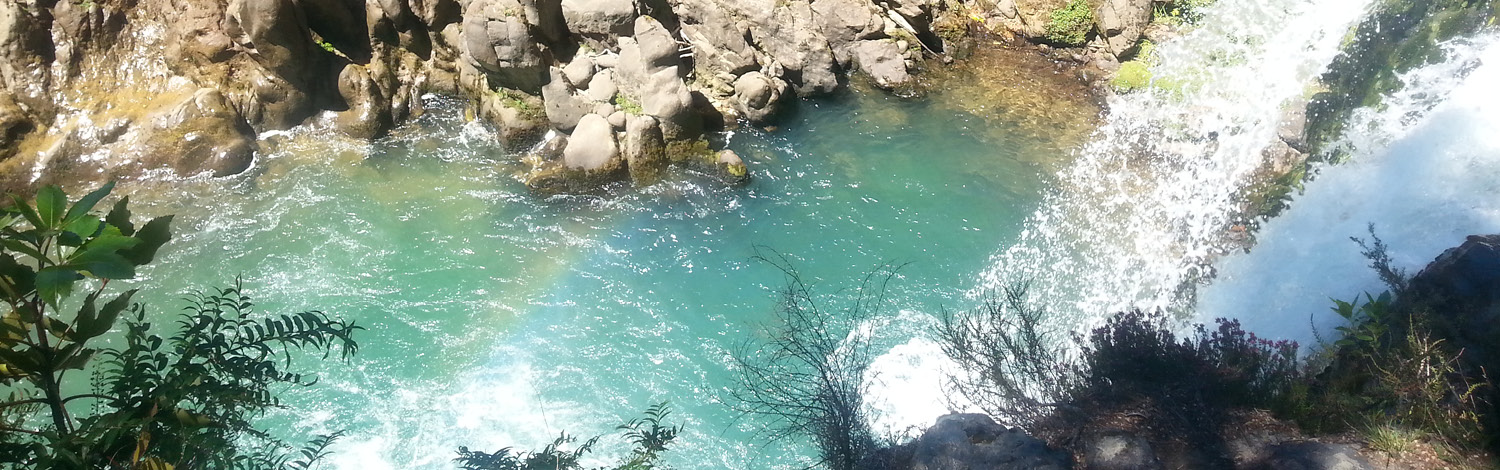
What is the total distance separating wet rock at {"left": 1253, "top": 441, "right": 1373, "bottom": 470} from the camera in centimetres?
496

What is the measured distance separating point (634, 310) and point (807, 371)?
221cm

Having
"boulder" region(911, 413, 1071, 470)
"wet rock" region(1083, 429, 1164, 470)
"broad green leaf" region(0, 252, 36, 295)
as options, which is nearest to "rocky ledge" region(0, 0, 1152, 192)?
"boulder" region(911, 413, 1071, 470)

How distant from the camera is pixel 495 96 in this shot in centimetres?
976

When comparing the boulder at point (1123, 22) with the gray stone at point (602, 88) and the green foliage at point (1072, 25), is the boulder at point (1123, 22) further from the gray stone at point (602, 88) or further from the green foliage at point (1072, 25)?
the gray stone at point (602, 88)

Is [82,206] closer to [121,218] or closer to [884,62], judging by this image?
[121,218]

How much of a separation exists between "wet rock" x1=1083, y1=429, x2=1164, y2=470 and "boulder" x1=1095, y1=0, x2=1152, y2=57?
6036mm

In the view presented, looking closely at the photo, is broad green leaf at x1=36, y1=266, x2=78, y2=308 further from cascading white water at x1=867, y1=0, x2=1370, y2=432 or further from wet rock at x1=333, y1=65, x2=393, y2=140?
wet rock at x1=333, y1=65, x2=393, y2=140

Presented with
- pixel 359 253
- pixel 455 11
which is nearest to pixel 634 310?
pixel 359 253

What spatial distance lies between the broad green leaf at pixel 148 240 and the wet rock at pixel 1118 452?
16.5 feet

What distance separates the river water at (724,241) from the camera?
7070 millimetres

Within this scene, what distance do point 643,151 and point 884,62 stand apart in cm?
316

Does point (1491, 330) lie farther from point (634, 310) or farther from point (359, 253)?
point (359, 253)

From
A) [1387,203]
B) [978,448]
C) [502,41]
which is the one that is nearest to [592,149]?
[502,41]

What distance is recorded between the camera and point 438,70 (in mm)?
10156
